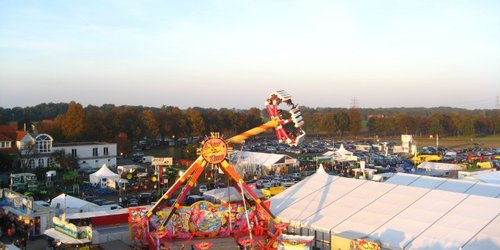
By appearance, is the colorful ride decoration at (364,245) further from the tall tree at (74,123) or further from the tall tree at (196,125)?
the tall tree at (196,125)

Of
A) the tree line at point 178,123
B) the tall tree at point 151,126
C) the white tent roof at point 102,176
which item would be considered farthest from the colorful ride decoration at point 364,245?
the tall tree at point 151,126

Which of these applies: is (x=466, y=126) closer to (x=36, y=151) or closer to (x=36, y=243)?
(x=36, y=151)

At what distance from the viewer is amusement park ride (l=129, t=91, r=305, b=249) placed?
Result: 15.0 meters

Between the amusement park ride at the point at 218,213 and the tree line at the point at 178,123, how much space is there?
34178mm

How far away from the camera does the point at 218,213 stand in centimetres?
1606

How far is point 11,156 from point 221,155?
27408 millimetres

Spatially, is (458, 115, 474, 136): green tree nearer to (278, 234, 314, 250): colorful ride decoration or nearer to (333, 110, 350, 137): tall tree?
(333, 110, 350, 137): tall tree

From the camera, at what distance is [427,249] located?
41.2 ft

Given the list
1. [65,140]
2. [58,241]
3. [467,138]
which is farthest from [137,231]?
[467,138]

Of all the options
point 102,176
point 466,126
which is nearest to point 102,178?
point 102,176

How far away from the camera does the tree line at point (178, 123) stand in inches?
1903

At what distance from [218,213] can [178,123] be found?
4265cm

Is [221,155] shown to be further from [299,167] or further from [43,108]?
[43,108]

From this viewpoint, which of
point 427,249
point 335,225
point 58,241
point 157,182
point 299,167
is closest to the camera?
point 427,249
